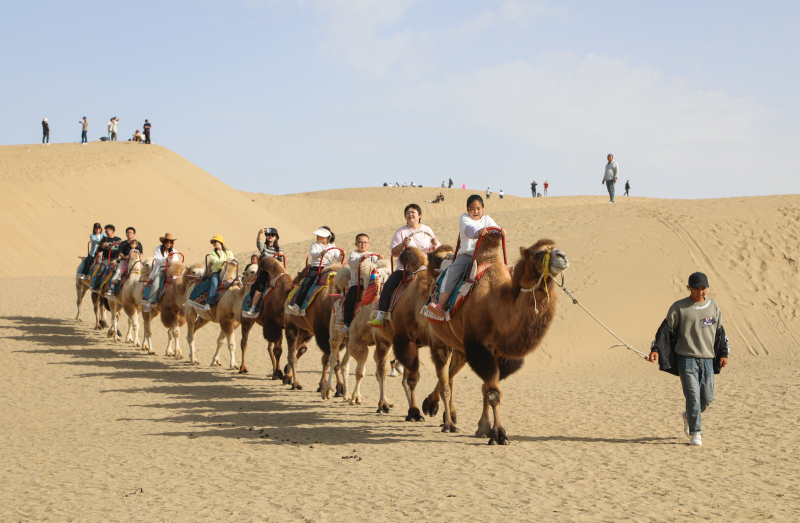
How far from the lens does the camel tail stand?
45.5 ft

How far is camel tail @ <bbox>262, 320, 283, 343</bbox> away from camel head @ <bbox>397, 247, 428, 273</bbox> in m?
4.76

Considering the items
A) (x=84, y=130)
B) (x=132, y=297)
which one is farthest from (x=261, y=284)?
(x=84, y=130)

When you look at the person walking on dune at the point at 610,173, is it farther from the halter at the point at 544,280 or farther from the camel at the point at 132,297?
the halter at the point at 544,280

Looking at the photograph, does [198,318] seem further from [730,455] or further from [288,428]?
[730,455]

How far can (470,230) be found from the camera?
8.65 metres

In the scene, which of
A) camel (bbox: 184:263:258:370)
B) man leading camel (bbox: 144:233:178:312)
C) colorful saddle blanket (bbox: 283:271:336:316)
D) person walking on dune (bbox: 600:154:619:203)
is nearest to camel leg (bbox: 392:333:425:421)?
colorful saddle blanket (bbox: 283:271:336:316)

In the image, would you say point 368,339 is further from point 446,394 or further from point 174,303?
point 174,303

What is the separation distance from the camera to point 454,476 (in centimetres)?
650

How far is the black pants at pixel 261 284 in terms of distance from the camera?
552 inches

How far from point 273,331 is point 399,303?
4890 millimetres

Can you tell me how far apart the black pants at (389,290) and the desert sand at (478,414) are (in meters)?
1.55

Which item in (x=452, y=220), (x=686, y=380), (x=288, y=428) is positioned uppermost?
(x=452, y=220)

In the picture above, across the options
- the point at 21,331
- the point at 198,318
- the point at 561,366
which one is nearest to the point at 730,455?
the point at 561,366

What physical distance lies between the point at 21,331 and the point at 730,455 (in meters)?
18.2
